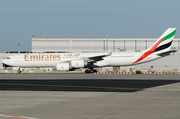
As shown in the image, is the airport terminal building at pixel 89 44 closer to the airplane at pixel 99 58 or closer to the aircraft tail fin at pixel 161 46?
the airplane at pixel 99 58

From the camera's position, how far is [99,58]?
56.5 metres

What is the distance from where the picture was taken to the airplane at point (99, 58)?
183 feet

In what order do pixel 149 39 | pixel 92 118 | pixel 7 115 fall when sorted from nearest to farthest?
pixel 92 118 → pixel 7 115 → pixel 149 39

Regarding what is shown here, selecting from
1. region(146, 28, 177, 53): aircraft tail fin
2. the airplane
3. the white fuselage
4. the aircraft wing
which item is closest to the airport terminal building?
the white fuselage

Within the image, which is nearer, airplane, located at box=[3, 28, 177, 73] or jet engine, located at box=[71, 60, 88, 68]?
jet engine, located at box=[71, 60, 88, 68]

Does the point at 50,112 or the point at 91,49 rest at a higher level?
the point at 91,49

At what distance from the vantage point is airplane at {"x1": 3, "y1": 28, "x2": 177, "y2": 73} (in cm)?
5569

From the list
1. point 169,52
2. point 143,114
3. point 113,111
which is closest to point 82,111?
point 113,111

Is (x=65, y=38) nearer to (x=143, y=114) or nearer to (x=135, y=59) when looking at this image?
(x=135, y=59)

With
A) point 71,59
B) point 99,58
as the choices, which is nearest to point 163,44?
point 99,58

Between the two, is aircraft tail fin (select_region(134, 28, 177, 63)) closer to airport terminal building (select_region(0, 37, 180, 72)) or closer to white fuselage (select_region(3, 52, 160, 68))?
white fuselage (select_region(3, 52, 160, 68))

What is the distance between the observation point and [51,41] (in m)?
116

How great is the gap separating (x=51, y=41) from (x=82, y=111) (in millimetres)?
105940

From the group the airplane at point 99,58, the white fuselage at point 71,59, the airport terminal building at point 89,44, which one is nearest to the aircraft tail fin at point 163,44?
the airplane at point 99,58
